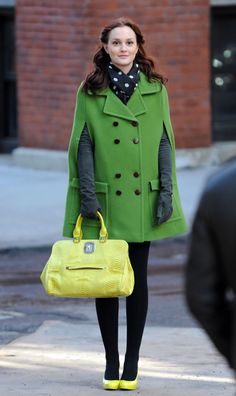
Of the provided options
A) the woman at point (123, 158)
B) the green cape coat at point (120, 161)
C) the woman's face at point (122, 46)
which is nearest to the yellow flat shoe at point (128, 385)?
the woman at point (123, 158)

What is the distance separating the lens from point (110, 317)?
20.7ft

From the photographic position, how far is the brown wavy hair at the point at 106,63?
6.27 m

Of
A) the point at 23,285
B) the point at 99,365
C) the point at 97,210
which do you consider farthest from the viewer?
the point at 23,285

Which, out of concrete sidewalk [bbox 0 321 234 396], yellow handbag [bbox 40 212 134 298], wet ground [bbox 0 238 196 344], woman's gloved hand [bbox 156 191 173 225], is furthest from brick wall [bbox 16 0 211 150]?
yellow handbag [bbox 40 212 134 298]

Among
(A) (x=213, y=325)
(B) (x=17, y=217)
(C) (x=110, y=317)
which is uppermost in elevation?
(A) (x=213, y=325)

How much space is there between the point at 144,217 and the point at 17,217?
6.25 metres

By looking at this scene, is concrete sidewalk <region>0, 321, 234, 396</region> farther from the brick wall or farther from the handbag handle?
the brick wall

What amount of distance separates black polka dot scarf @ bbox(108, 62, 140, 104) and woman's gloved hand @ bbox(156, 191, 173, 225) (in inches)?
19.7

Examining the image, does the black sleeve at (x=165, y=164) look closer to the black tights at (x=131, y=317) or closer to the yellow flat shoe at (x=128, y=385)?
the black tights at (x=131, y=317)

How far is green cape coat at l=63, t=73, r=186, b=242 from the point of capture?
6281 mm

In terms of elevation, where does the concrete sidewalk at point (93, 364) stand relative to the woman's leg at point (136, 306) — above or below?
below

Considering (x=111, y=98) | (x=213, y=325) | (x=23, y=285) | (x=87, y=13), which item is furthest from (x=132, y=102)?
(x=87, y=13)

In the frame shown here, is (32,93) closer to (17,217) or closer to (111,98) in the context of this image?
(17,217)

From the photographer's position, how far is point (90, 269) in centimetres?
605
